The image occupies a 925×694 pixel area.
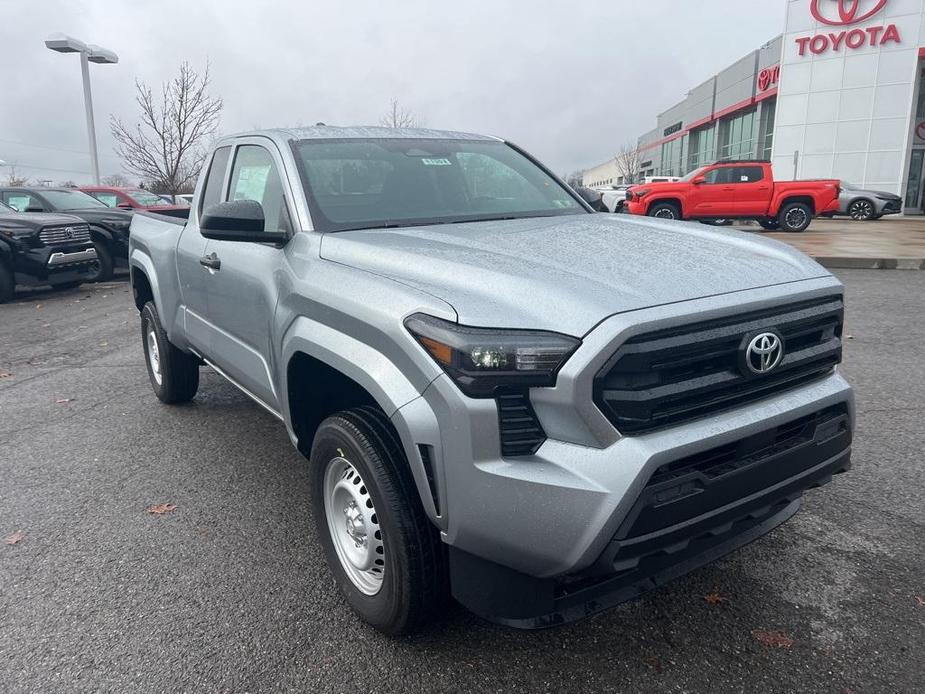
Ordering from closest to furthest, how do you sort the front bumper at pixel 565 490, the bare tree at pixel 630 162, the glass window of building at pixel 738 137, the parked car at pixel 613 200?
1. the front bumper at pixel 565 490
2. the parked car at pixel 613 200
3. the glass window of building at pixel 738 137
4. the bare tree at pixel 630 162

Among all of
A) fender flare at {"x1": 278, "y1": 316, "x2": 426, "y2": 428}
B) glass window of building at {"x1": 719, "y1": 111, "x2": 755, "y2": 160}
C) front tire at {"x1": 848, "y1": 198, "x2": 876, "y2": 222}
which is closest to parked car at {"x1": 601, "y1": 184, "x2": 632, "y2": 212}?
fender flare at {"x1": 278, "y1": 316, "x2": 426, "y2": 428}

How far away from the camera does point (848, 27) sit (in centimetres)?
2902

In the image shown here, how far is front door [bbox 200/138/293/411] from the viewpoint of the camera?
10.5 feet

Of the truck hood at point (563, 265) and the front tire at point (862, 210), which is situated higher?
the truck hood at point (563, 265)

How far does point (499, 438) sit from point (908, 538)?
2319 millimetres

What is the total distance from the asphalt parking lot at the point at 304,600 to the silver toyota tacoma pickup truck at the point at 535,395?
0.31 meters

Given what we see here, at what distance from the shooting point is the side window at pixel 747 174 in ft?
60.8

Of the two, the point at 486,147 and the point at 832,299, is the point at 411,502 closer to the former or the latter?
the point at 832,299

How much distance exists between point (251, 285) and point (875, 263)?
1189 cm

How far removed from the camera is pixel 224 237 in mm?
3049

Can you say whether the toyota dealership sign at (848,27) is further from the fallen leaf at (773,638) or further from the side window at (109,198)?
the fallen leaf at (773,638)

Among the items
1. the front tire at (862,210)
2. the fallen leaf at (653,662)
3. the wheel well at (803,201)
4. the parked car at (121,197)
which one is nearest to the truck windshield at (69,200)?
the parked car at (121,197)

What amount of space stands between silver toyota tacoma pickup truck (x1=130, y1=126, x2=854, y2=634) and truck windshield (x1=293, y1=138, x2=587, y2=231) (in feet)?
0.13

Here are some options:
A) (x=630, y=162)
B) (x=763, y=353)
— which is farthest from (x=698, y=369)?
(x=630, y=162)
